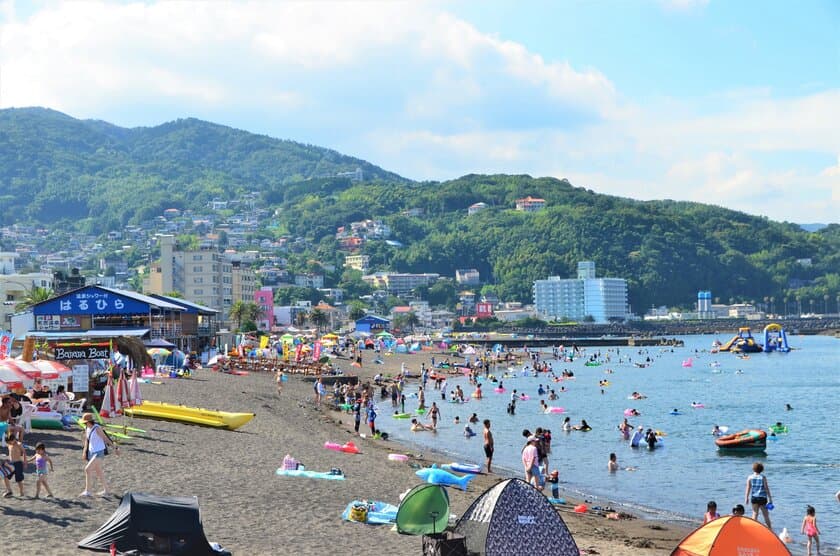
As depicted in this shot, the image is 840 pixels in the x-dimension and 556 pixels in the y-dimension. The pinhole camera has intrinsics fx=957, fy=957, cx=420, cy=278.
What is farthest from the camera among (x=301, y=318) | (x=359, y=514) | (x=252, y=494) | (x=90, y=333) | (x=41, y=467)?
(x=301, y=318)

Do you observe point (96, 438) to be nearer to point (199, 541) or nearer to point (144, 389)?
point (199, 541)

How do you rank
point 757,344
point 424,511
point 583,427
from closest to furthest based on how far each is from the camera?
point 424,511
point 583,427
point 757,344

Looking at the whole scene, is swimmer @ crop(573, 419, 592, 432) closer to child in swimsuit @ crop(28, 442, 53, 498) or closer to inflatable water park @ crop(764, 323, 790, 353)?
child in swimsuit @ crop(28, 442, 53, 498)

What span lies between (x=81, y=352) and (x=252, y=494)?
52.2 feet

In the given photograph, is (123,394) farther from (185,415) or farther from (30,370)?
(185,415)

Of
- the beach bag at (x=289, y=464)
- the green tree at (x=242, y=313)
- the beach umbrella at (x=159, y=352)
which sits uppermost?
the green tree at (x=242, y=313)

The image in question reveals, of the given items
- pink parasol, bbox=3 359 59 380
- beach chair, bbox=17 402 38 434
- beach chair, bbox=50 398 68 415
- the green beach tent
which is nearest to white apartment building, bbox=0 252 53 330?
pink parasol, bbox=3 359 59 380

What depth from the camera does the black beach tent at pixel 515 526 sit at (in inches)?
554

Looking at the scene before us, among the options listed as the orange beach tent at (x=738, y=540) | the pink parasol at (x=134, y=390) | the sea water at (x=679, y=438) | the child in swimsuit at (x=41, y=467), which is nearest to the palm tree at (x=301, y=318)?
the sea water at (x=679, y=438)

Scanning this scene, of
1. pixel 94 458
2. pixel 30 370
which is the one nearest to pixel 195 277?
pixel 30 370

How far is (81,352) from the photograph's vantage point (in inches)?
1268

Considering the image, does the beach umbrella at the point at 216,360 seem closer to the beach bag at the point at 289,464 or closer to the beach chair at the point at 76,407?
the beach chair at the point at 76,407

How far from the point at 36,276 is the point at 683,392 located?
6817 centimetres

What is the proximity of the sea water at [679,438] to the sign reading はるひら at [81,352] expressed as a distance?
1163cm
